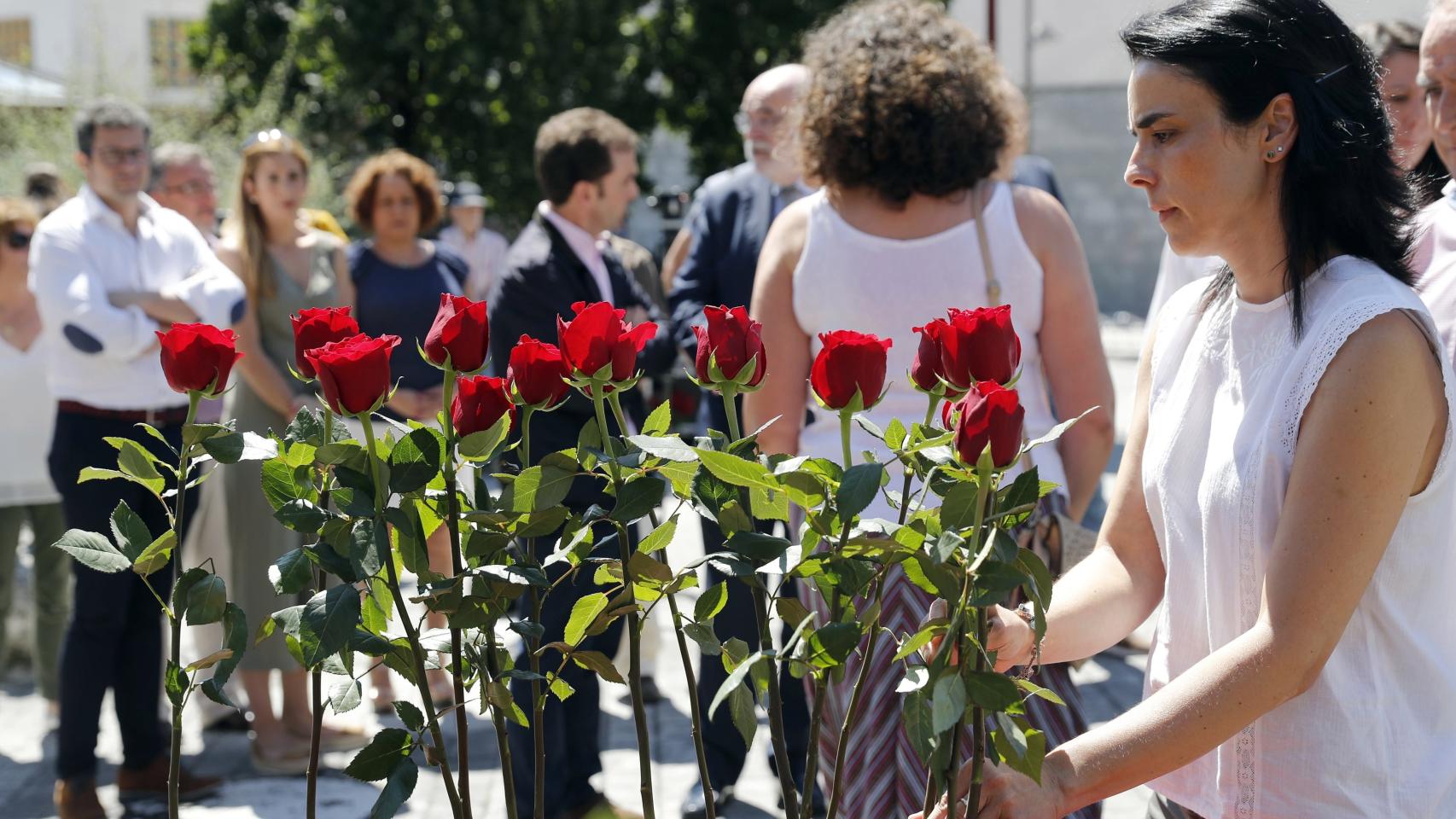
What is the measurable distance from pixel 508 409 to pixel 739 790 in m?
3.36

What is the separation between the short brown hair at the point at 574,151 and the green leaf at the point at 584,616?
3.16 m

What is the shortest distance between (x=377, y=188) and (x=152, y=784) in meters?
2.24

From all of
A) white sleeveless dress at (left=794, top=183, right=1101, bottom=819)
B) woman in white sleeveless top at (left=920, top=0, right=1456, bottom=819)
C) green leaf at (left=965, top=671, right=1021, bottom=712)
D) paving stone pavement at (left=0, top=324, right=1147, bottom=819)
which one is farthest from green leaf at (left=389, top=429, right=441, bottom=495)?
paving stone pavement at (left=0, top=324, right=1147, bottom=819)

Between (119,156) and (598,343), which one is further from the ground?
(598,343)

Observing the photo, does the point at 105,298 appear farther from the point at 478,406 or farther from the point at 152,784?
the point at 478,406

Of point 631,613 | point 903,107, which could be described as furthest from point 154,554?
point 903,107

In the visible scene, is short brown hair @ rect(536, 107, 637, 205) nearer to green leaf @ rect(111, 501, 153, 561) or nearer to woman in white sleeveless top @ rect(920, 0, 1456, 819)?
woman in white sleeveless top @ rect(920, 0, 1456, 819)

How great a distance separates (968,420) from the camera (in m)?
1.11

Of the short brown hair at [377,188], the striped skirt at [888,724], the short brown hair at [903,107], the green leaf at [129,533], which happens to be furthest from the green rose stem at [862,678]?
the short brown hair at [377,188]

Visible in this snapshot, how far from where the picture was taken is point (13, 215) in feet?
17.3

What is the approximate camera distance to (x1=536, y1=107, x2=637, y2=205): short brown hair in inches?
172

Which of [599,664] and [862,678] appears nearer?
[862,678]

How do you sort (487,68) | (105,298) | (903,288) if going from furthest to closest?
(487,68)
(105,298)
(903,288)

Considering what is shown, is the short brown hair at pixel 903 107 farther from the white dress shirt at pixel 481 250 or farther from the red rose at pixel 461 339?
the white dress shirt at pixel 481 250
